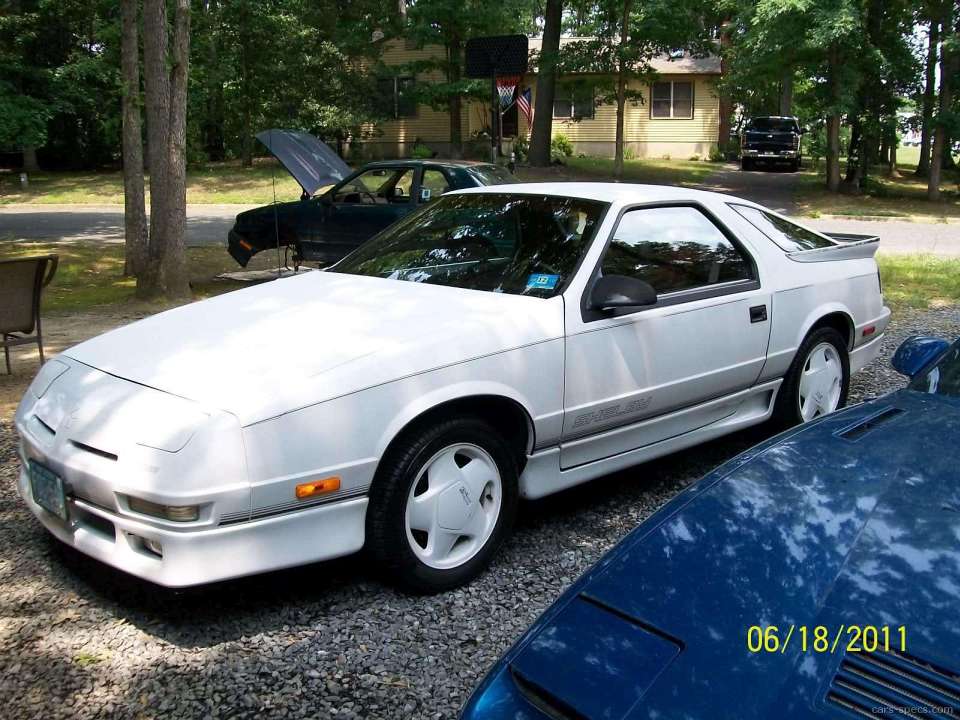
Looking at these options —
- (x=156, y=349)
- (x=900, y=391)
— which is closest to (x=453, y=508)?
(x=156, y=349)

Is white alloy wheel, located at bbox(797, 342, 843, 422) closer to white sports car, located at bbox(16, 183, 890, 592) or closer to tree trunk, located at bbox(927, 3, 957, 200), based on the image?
white sports car, located at bbox(16, 183, 890, 592)

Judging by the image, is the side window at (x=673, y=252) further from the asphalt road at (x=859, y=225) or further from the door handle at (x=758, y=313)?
the asphalt road at (x=859, y=225)

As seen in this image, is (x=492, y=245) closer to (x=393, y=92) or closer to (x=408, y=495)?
(x=408, y=495)

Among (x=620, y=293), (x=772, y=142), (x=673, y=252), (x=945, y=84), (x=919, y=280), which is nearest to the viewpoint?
(x=620, y=293)

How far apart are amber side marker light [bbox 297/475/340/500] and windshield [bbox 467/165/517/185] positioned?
27.9 feet

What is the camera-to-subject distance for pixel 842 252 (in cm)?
549

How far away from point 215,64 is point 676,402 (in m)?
27.2

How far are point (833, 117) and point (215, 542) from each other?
947 inches

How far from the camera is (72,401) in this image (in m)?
3.49

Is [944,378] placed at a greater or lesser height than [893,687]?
greater

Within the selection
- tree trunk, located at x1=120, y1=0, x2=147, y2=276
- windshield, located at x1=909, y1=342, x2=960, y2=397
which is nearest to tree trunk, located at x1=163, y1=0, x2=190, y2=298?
tree trunk, located at x1=120, y1=0, x2=147, y2=276

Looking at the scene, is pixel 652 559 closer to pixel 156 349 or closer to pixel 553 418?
pixel 553 418
